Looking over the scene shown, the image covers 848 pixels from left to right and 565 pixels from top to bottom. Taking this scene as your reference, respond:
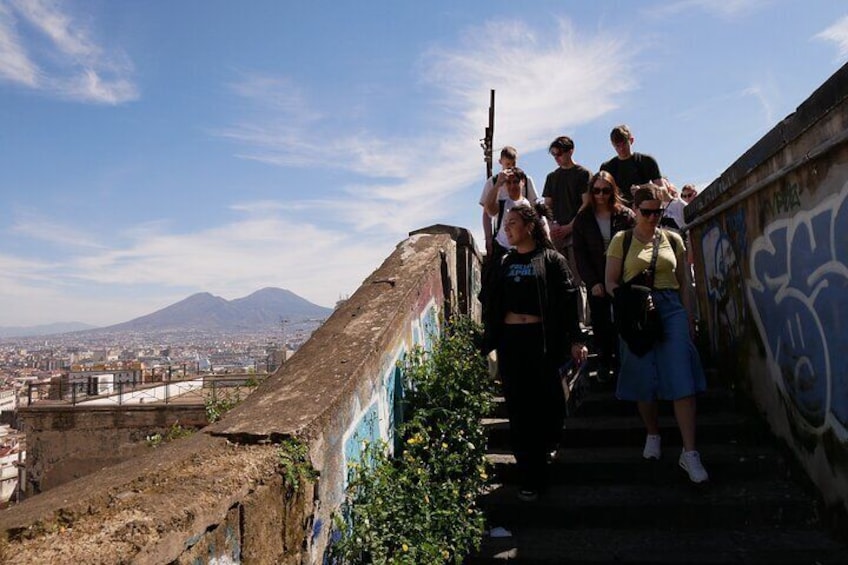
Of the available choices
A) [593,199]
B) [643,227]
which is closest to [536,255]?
[643,227]

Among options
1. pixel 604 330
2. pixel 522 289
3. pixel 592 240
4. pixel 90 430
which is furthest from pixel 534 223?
pixel 90 430

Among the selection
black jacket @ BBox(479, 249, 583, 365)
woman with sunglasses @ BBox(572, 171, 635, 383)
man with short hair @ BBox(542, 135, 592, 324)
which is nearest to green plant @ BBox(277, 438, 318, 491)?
black jacket @ BBox(479, 249, 583, 365)

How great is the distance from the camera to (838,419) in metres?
3.10

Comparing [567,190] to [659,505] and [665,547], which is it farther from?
[665,547]

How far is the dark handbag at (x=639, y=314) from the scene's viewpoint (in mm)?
3756

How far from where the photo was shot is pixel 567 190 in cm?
632

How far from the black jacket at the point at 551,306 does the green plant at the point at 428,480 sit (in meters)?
0.40

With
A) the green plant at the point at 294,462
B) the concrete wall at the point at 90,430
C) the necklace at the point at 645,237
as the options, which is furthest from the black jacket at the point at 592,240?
Answer: the concrete wall at the point at 90,430

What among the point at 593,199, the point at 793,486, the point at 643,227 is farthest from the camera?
the point at 593,199

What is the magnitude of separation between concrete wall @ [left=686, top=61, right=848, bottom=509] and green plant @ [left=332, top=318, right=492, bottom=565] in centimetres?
188

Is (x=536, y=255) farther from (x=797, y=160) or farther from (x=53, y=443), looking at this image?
(x=53, y=443)

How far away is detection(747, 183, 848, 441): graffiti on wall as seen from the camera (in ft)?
9.95

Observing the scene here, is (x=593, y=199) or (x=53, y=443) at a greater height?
(x=593, y=199)

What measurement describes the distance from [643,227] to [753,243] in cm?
93
